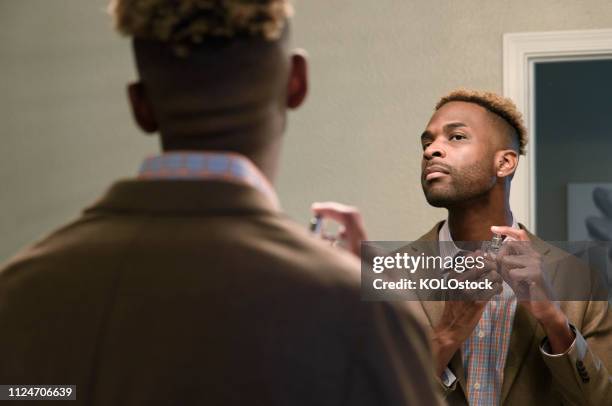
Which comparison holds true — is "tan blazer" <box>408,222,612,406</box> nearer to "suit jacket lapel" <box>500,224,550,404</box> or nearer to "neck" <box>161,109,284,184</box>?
"suit jacket lapel" <box>500,224,550,404</box>

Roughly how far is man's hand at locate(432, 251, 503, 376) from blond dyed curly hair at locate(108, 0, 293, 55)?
119cm

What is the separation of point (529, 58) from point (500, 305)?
1233 mm

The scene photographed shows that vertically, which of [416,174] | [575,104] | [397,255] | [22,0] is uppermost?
[22,0]

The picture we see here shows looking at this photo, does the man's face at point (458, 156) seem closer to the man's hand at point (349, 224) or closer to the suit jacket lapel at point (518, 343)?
the suit jacket lapel at point (518, 343)

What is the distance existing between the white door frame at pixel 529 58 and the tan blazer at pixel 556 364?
2.93 feet

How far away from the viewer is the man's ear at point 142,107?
0.79 meters

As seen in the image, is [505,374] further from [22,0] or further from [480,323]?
[22,0]

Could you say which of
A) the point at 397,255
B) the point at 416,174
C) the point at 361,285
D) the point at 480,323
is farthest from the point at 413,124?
the point at 361,285

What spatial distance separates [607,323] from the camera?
1.93 metres

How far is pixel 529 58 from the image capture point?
293 centimetres

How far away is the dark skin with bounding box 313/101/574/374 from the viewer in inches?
71.6

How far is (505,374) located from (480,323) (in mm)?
117

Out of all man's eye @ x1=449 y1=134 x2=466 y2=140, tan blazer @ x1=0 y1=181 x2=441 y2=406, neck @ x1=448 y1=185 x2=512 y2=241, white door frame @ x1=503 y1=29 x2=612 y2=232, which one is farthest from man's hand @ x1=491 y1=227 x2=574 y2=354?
tan blazer @ x1=0 y1=181 x2=441 y2=406

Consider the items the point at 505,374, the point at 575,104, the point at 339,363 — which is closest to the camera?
the point at 339,363
